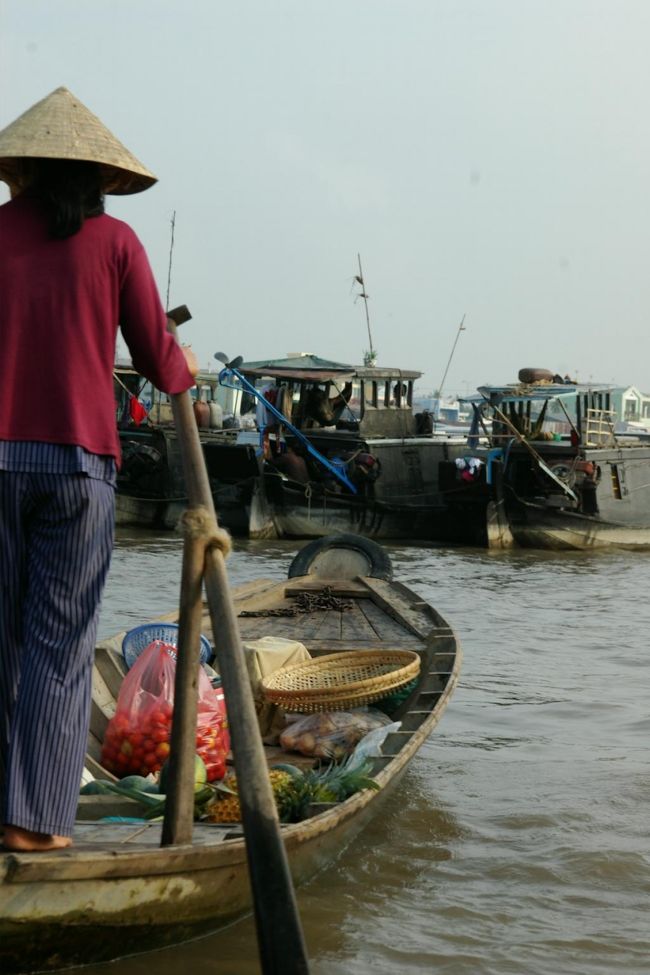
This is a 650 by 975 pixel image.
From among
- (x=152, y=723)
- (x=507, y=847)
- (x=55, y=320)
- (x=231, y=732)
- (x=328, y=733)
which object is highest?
(x=55, y=320)

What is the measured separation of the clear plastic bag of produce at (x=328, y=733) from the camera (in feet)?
15.5

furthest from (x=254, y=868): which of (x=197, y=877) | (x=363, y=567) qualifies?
(x=363, y=567)

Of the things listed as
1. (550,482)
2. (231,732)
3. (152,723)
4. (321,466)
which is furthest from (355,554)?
(321,466)

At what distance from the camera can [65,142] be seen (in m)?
2.75

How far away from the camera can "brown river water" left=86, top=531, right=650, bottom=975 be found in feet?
12.5

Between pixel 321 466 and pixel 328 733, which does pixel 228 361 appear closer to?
pixel 321 466

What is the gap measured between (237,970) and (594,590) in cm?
1115

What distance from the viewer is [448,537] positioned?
1947cm

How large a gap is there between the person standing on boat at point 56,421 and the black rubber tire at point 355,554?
607 centimetres

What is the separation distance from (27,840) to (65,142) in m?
1.61

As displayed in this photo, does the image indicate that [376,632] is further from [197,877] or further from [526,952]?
[197,877]

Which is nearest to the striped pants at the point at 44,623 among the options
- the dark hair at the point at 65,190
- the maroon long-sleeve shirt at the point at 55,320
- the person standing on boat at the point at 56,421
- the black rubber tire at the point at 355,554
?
the person standing on boat at the point at 56,421

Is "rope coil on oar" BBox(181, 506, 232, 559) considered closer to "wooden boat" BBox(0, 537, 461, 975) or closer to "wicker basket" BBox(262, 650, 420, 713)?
"wooden boat" BBox(0, 537, 461, 975)

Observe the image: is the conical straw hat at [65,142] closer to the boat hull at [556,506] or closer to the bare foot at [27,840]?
the bare foot at [27,840]
